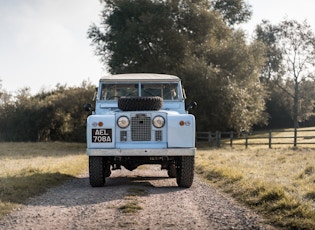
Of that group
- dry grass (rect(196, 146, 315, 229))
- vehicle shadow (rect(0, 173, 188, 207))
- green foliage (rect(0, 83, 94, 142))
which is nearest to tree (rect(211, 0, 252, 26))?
green foliage (rect(0, 83, 94, 142))

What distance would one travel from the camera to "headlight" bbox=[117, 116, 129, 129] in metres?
10.6

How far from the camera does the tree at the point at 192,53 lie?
31234 millimetres

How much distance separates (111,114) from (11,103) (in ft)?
102

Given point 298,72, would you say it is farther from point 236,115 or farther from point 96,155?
point 96,155

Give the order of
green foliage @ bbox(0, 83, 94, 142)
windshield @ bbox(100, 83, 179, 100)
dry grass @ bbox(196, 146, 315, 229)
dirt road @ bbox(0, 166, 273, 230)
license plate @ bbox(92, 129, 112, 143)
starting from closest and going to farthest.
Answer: dirt road @ bbox(0, 166, 273, 230), dry grass @ bbox(196, 146, 315, 229), license plate @ bbox(92, 129, 112, 143), windshield @ bbox(100, 83, 179, 100), green foliage @ bbox(0, 83, 94, 142)

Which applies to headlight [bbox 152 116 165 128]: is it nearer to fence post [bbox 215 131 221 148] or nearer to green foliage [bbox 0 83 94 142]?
fence post [bbox 215 131 221 148]

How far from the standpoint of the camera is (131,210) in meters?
7.41

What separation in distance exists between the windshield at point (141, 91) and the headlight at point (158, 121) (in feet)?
6.87

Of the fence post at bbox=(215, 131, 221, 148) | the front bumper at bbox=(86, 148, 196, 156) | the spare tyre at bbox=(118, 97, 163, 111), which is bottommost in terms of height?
the fence post at bbox=(215, 131, 221, 148)

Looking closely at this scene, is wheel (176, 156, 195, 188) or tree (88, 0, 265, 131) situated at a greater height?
tree (88, 0, 265, 131)

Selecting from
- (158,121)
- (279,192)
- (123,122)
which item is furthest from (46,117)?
(279,192)

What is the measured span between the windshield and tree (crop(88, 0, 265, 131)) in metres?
18.0

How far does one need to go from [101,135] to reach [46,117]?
96.6 ft

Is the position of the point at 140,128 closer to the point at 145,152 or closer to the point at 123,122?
the point at 123,122
